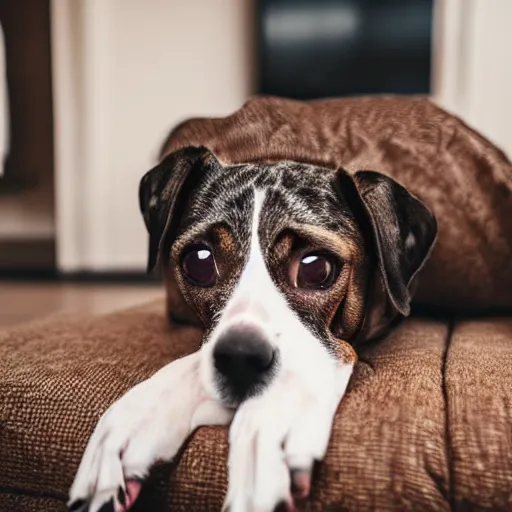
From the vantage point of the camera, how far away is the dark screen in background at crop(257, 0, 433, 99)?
484 centimetres

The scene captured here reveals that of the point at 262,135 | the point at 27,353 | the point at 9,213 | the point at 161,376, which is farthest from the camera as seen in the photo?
the point at 9,213

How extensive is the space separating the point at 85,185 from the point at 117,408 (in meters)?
4.41

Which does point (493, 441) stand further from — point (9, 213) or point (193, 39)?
point (9, 213)

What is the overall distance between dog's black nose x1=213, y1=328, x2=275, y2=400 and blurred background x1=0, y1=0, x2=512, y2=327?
3740 millimetres

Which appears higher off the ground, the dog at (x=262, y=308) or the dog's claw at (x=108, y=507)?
the dog at (x=262, y=308)

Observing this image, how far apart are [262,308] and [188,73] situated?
4466 mm

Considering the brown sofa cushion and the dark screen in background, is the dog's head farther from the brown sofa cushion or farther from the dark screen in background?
the dark screen in background

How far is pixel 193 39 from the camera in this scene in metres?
5.13

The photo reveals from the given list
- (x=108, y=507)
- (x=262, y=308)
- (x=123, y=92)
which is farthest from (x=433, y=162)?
(x=123, y=92)

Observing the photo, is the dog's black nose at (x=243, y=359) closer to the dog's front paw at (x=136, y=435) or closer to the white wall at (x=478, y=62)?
the dog's front paw at (x=136, y=435)

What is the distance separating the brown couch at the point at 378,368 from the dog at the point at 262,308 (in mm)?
45

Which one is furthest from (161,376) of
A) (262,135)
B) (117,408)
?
(262,135)

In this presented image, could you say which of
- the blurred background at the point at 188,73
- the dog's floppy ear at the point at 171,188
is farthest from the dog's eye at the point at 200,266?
the blurred background at the point at 188,73

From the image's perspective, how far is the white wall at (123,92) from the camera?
16.7ft
